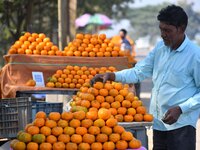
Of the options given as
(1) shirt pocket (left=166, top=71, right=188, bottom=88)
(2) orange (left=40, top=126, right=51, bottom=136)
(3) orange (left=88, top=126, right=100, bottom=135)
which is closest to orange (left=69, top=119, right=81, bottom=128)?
(3) orange (left=88, top=126, right=100, bottom=135)

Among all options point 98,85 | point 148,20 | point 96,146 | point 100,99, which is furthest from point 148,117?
point 148,20

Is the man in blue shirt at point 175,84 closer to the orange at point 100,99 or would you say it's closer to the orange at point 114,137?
the orange at point 114,137

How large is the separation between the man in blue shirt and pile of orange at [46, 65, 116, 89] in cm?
497

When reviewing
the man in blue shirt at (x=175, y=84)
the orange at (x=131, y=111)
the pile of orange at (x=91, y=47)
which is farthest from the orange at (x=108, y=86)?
the pile of orange at (x=91, y=47)

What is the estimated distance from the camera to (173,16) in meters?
5.23

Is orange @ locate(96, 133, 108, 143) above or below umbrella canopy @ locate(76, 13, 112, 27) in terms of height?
below

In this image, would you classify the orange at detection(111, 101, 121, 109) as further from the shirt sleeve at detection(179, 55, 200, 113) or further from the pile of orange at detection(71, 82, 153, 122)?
the shirt sleeve at detection(179, 55, 200, 113)

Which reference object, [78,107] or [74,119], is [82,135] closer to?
[74,119]

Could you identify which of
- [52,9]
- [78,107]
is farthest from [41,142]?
[52,9]

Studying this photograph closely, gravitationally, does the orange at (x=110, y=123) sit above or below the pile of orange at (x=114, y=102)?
below

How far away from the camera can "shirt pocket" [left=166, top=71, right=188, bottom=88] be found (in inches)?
212

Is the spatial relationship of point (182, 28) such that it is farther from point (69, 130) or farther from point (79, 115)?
point (69, 130)

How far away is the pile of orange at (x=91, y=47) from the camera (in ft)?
36.9

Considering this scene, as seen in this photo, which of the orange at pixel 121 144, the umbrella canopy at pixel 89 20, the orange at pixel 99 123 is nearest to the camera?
the orange at pixel 121 144
